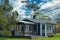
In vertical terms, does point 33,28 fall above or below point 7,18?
below

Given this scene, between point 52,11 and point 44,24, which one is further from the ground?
point 52,11

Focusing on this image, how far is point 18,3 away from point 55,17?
21.7 ft

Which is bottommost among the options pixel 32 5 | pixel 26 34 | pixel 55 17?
pixel 26 34

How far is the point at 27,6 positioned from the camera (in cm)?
2631

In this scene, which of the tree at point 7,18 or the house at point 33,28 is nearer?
the tree at point 7,18

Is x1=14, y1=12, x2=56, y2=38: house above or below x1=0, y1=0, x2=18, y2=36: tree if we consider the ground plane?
below

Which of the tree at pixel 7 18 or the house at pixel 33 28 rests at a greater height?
the tree at pixel 7 18

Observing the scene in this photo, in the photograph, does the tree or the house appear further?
the house

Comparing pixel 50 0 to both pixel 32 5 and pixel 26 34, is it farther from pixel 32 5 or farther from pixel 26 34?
pixel 26 34

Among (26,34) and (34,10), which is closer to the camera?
(26,34)

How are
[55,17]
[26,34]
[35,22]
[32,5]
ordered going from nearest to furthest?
[26,34] < [35,22] < [32,5] < [55,17]

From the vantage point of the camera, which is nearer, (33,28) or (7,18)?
(7,18)

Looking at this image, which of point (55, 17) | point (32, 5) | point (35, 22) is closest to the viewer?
point (35, 22)

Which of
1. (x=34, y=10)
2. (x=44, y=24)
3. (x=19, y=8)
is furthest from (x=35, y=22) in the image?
(x=34, y=10)
